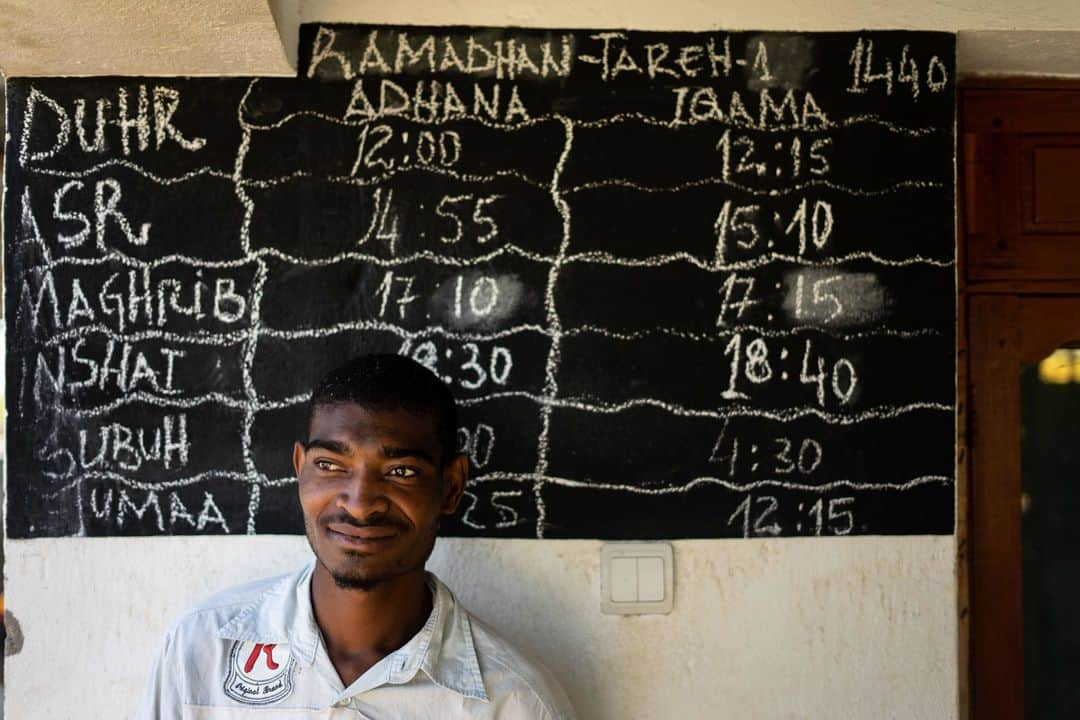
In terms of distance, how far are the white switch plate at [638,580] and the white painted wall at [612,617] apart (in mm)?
31

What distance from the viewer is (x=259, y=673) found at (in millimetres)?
2166

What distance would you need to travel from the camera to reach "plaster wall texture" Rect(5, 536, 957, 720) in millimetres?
2537

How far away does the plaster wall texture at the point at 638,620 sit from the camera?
99.9 inches

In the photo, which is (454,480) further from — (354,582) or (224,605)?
(224,605)

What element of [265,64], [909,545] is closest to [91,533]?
[265,64]

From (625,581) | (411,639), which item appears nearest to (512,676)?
(411,639)

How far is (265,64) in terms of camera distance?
254 cm

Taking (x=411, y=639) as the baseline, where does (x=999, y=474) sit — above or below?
above

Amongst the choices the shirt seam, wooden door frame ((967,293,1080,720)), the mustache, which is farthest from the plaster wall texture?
the mustache

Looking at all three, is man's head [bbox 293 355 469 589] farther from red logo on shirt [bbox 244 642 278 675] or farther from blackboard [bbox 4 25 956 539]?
blackboard [bbox 4 25 956 539]

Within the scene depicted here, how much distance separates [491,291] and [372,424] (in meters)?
0.57

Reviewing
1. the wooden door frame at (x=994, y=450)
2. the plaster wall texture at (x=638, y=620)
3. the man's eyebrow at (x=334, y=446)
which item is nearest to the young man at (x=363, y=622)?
the man's eyebrow at (x=334, y=446)

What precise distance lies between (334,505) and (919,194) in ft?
5.38

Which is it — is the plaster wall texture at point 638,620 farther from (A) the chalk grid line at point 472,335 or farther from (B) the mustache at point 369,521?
(B) the mustache at point 369,521
